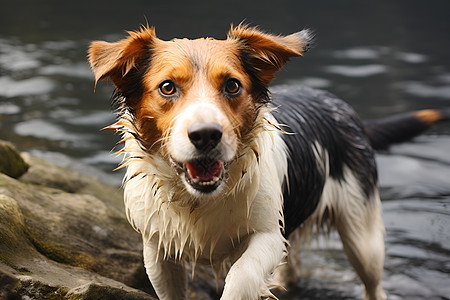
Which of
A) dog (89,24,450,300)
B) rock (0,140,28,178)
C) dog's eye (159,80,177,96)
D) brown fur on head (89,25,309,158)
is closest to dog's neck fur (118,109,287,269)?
dog (89,24,450,300)

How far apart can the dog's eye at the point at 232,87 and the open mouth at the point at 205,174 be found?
0.40 m

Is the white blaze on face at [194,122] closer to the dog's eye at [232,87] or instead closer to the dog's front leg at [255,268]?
the dog's eye at [232,87]

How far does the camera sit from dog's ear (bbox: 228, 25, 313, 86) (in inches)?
120

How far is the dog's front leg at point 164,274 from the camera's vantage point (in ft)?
10.7

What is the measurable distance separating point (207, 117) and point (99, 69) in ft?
2.50

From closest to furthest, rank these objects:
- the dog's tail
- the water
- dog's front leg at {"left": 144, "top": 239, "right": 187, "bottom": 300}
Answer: dog's front leg at {"left": 144, "top": 239, "right": 187, "bottom": 300}
the dog's tail
the water

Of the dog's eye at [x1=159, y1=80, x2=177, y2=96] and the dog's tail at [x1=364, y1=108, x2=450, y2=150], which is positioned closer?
the dog's eye at [x1=159, y1=80, x2=177, y2=96]

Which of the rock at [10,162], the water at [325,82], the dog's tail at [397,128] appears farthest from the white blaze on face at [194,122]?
the dog's tail at [397,128]

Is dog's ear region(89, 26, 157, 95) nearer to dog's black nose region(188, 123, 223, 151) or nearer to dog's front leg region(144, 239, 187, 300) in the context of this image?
dog's black nose region(188, 123, 223, 151)

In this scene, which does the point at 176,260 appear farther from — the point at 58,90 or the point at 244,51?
the point at 58,90

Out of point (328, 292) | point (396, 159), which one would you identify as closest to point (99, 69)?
point (328, 292)

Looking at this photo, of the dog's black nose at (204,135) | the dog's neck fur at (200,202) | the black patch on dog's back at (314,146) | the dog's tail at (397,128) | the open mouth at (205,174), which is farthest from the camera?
the dog's tail at (397,128)

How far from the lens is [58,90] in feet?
30.3

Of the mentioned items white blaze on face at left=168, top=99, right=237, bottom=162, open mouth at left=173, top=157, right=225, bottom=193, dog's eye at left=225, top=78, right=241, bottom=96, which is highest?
dog's eye at left=225, top=78, right=241, bottom=96
